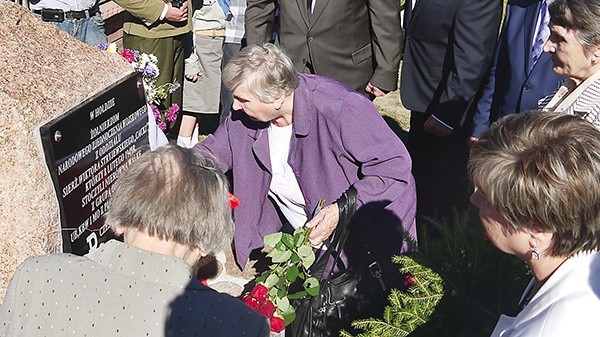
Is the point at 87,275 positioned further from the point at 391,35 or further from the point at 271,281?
the point at 391,35

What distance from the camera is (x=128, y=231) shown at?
77.3 inches

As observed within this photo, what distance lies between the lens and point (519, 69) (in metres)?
3.64

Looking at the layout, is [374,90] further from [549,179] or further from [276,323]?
[549,179]

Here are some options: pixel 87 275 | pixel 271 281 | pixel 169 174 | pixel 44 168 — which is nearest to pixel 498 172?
pixel 169 174

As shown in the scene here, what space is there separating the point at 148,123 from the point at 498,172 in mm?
1751

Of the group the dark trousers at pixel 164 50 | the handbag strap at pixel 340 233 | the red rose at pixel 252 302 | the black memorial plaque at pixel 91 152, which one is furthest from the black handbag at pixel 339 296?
the dark trousers at pixel 164 50

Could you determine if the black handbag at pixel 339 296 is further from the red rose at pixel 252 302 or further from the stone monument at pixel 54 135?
the stone monument at pixel 54 135

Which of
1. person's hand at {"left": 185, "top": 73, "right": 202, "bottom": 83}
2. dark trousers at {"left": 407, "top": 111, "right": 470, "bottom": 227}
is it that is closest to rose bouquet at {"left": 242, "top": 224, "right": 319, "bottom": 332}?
dark trousers at {"left": 407, "top": 111, "right": 470, "bottom": 227}

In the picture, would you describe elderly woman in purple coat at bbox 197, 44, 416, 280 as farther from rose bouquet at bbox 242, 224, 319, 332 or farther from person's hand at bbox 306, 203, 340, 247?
rose bouquet at bbox 242, 224, 319, 332

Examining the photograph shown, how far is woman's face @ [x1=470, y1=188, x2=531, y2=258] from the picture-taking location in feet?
6.30

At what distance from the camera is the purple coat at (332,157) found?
3244 mm

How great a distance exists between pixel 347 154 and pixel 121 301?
65.6 inches

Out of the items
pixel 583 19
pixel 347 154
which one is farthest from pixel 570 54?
pixel 347 154

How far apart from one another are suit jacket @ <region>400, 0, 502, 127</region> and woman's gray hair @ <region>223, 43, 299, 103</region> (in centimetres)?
125
